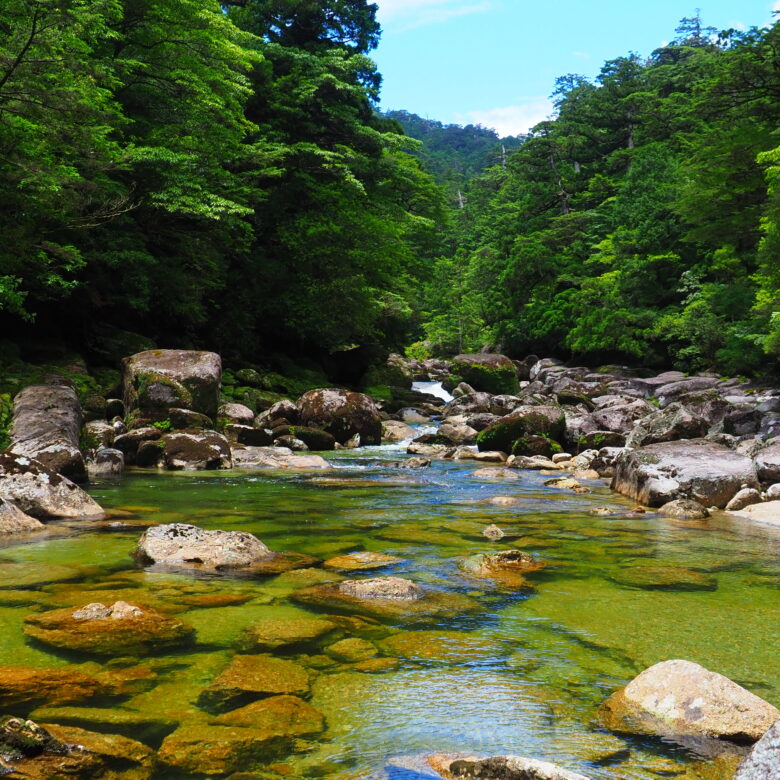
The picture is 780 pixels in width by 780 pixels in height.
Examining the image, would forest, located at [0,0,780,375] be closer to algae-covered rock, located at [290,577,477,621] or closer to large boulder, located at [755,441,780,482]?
large boulder, located at [755,441,780,482]

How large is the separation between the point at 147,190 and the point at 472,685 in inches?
650

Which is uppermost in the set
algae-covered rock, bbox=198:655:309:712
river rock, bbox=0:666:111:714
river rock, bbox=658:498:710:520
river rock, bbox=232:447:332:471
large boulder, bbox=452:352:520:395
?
large boulder, bbox=452:352:520:395

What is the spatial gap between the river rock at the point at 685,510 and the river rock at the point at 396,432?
10.5 metres

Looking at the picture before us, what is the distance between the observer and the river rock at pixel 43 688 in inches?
115

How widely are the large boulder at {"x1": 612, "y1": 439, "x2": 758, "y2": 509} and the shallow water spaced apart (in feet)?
3.08

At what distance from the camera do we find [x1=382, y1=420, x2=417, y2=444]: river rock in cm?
1892

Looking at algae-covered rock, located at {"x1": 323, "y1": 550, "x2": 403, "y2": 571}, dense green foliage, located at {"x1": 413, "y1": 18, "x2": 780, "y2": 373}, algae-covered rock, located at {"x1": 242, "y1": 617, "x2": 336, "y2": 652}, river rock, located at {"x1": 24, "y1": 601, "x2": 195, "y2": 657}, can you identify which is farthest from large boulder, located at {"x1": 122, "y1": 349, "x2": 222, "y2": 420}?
dense green foliage, located at {"x1": 413, "y1": 18, "x2": 780, "y2": 373}

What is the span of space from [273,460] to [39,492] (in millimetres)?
6482

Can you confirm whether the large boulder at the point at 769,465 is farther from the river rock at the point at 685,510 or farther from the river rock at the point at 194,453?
the river rock at the point at 194,453

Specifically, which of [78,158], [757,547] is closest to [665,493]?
[757,547]

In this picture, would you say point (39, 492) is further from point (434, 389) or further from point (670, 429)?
point (434, 389)

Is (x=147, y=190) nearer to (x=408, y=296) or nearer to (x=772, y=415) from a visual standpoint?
(x=772, y=415)

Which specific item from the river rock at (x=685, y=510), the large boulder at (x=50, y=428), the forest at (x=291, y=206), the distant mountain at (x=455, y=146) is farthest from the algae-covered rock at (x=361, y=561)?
the distant mountain at (x=455, y=146)

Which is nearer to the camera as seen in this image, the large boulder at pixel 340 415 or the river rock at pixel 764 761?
the river rock at pixel 764 761
